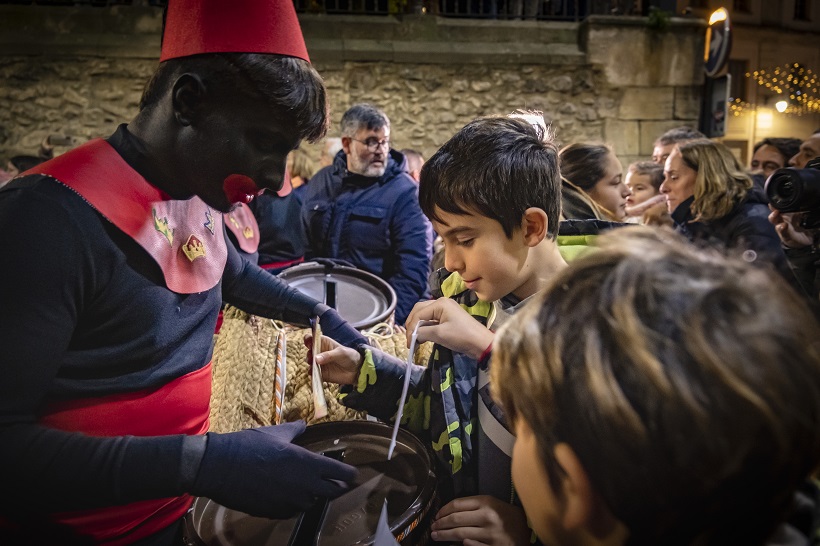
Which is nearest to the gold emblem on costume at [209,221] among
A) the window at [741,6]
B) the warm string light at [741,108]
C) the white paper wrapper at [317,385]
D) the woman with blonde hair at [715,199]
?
the white paper wrapper at [317,385]

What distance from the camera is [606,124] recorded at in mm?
7520

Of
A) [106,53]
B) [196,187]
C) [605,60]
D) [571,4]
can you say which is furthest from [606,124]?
[196,187]

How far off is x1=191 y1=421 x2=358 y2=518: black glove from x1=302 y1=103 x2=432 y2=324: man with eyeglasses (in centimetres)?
223

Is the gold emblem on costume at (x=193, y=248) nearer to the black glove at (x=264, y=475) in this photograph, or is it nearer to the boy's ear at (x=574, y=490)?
the black glove at (x=264, y=475)


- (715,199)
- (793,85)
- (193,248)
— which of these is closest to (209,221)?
(193,248)

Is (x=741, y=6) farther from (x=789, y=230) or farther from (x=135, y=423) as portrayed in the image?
(x=135, y=423)

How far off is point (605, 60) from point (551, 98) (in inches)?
33.3

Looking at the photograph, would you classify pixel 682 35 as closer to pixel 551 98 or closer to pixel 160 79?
pixel 551 98

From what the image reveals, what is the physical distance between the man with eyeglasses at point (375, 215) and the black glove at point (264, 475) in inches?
87.6

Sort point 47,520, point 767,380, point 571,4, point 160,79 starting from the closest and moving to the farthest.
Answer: point 767,380
point 47,520
point 160,79
point 571,4

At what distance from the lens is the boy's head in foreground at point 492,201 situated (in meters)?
1.34

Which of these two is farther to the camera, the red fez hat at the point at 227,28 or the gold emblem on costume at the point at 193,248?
the gold emblem on costume at the point at 193,248

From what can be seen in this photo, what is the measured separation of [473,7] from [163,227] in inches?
326

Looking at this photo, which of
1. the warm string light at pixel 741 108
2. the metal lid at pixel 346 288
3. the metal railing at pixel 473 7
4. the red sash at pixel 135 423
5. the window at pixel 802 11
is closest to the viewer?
the red sash at pixel 135 423
